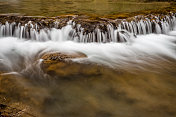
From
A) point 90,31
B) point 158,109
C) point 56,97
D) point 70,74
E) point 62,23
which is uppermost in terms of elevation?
point 62,23

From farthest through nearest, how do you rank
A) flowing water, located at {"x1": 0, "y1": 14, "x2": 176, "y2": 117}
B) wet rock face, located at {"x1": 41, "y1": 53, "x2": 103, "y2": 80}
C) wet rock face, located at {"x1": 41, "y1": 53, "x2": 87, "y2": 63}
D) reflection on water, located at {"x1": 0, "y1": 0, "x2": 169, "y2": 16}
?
reflection on water, located at {"x1": 0, "y1": 0, "x2": 169, "y2": 16} < wet rock face, located at {"x1": 41, "y1": 53, "x2": 87, "y2": 63} < wet rock face, located at {"x1": 41, "y1": 53, "x2": 103, "y2": 80} < flowing water, located at {"x1": 0, "y1": 14, "x2": 176, "y2": 117}

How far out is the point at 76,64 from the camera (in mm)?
4656

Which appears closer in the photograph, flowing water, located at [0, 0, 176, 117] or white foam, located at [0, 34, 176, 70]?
flowing water, located at [0, 0, 176, 117]

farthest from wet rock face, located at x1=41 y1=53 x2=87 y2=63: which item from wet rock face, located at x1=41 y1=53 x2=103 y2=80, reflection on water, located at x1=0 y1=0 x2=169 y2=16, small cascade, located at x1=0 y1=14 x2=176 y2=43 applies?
reflection on water, located at x1=0 y1=0 x2=169 y2=16

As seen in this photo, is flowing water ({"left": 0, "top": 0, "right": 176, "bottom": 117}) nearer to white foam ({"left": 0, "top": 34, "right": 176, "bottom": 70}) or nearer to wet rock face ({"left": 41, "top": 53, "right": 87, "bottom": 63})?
white foam ({"left": 0, "top": 34, "right": 176, "bottom": 70})

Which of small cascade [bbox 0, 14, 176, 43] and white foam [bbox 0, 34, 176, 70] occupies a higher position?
small cascade [bbox 0, 14, 176, 43]

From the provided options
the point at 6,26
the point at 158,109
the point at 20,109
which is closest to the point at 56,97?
the point at 20,109

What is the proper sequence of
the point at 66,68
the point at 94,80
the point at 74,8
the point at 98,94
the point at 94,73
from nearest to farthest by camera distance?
the point at 98,94 → the point at 94,80 → the point at 94,73 → the point at 66,68 → the point at 74,8

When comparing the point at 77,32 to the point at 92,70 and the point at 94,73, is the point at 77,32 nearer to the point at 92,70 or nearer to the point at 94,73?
the point at 92,70

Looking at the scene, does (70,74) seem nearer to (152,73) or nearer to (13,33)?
(152,73)

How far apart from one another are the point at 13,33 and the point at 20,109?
464 cm

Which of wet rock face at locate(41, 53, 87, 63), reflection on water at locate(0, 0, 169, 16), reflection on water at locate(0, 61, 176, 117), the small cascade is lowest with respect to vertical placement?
reflection on water at locate(0, 61, 176, 117)

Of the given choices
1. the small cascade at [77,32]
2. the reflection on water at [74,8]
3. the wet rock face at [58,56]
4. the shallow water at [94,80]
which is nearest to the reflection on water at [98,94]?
the shallow water at [94,80]

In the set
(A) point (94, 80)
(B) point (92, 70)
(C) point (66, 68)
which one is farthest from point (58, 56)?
(A) point (94, 80)
